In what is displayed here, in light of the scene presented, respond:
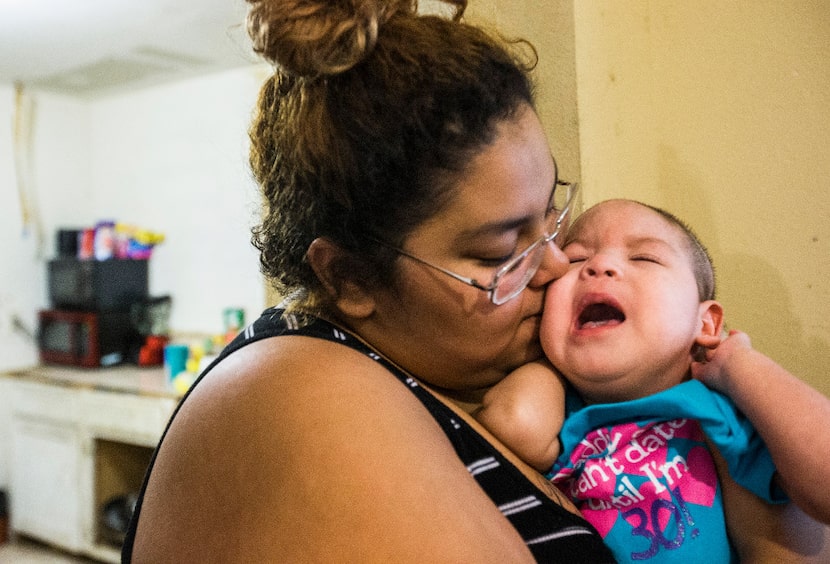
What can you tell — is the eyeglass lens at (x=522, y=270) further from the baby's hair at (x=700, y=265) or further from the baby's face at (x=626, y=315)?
the baby's hair at (x=700, y=265)

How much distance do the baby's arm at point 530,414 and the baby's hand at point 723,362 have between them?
0.21m

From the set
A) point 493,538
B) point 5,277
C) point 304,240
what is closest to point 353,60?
point 304,240

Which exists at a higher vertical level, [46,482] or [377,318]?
[377,318]

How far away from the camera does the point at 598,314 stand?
41.5 inches

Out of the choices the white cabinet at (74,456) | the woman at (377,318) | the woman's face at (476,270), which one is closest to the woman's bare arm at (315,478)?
the woman at (377,318)

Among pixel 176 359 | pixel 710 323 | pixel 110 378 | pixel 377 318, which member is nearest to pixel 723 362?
pixel 710 323

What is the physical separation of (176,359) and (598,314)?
135 inches

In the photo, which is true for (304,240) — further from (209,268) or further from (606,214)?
(209,268)

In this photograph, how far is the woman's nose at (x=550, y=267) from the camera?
1.06 meters

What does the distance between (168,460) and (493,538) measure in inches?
16.1

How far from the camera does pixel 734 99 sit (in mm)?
1400

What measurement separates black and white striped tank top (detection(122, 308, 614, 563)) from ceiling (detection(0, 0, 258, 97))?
2.07m

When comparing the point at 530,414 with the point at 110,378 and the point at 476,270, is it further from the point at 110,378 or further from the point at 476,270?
the point at 110,378

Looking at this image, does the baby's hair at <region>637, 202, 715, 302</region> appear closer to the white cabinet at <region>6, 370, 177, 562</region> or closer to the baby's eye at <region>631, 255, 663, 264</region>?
the baby's eye at <region>631, 255, 663, 264</region>
